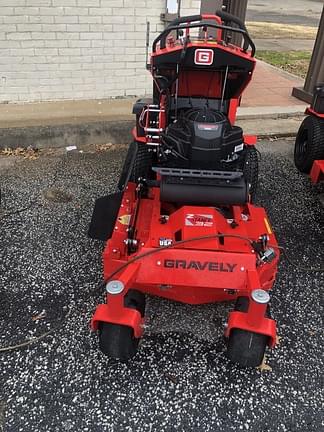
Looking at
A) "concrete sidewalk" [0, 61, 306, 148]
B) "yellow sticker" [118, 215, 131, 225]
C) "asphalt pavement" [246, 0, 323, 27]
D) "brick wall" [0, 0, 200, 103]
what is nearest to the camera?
"yellow sticker" [118, 215, 131, 225]

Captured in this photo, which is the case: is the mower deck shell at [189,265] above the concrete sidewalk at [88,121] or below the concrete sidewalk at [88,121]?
above

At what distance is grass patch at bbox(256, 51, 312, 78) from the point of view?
358 inches

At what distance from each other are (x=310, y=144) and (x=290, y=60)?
6300 millimetres

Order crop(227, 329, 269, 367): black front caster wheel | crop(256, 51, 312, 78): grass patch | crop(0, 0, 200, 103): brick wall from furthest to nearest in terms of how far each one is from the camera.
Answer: crop(256, 51, 312, 78): grass patch → crop(0, 0, 200, 103): brick wall → crop(227, 329, 269, 367): black front caster wheel

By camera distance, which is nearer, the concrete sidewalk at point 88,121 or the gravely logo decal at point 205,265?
the gravely logo decal at point 205,265

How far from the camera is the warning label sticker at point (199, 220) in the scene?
2.54 metres

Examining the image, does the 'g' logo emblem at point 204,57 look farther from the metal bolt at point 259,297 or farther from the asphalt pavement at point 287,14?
the asphalt pavement at point 287,14

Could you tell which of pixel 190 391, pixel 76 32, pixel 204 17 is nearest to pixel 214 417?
pixel 190 391

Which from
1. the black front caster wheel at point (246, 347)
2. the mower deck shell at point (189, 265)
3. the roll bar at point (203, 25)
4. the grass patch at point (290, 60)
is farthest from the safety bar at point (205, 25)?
the grass patch at point (290, 60)

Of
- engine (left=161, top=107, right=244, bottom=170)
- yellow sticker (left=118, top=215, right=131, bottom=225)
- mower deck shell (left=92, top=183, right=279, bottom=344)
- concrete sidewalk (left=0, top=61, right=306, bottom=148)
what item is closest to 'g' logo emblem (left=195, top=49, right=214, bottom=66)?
engine (left=161, top=107, right=244, bottom=170)

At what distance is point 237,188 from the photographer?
2.65 m

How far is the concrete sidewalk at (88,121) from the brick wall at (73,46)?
0.21 m

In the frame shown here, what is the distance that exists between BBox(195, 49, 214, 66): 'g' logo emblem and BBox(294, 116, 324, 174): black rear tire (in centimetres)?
209

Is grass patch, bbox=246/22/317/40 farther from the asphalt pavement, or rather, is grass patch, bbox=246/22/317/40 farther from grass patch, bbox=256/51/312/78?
grass patch, bbox=256/51/312/78
